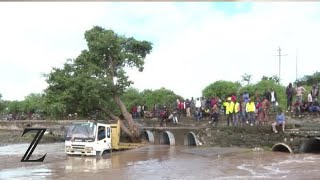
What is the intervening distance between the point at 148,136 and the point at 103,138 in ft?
29.2

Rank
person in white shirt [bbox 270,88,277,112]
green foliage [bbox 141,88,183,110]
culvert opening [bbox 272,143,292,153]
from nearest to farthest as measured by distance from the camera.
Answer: culvert opening [bbox 272,143,292,153]
person in white shirt [bbox 270,88,277,112]
green foliage [bbox 141,88,183,110]

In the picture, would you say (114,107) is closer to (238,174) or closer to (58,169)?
(58,169)

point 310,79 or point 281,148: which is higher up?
point 310,79

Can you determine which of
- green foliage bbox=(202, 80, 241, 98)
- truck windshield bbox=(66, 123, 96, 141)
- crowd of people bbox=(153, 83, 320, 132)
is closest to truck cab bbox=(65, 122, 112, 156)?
truck windshield bbox=(66, 123, 96, 141)

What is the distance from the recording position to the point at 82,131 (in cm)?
2450

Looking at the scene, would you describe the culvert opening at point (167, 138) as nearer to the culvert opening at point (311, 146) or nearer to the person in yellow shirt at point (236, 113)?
the person in yellow shirt at point (236, 113)

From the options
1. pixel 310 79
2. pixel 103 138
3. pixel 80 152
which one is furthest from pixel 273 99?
pixel 310 79

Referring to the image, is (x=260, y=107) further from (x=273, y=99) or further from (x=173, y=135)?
(x=173, y=135)

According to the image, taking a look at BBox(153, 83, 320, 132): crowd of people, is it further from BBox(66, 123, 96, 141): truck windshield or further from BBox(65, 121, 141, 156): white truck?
BBox(66, 123, 96, 141): truck windshield

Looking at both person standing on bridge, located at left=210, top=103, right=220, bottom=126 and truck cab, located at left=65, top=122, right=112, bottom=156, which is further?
person standing on bridge, located at left=210, top=103, right=220, bottom=126

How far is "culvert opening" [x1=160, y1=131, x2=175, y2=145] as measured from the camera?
1236 inches

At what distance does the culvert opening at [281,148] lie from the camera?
23.7 metres

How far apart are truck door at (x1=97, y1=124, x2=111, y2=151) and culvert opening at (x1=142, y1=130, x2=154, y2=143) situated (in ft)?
25.3

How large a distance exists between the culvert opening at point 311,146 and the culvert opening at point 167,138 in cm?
1023
